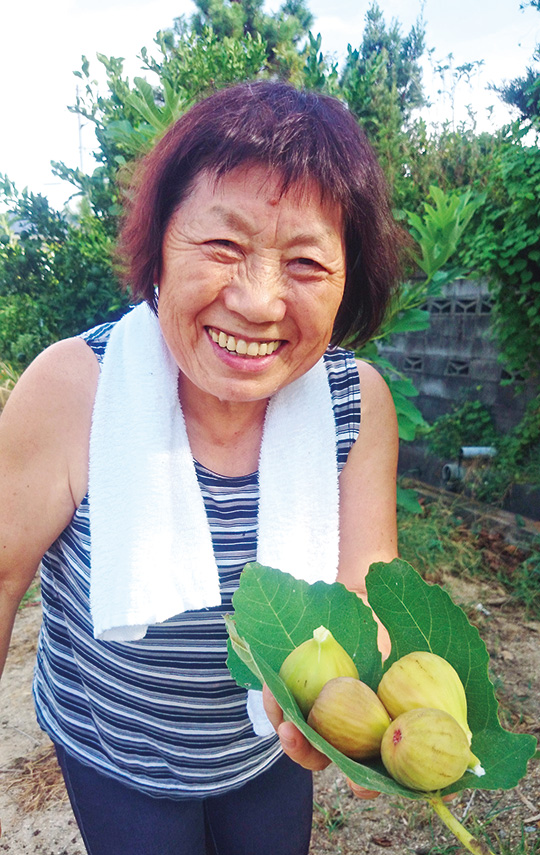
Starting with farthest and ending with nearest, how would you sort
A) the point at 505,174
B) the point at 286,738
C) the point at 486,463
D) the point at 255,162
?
1. the point at 486,463
2. the point at 505,174
3. the point at 255,162
4. the point at 286,738

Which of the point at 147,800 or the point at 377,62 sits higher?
the point at 377,62

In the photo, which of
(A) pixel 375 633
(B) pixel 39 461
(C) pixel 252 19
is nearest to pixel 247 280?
(B) pixel 39 461

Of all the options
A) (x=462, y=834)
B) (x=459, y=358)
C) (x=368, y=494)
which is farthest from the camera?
(x=459, y=358)

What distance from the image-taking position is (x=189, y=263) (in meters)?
1.20

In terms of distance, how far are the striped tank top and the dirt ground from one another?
1.14 metres

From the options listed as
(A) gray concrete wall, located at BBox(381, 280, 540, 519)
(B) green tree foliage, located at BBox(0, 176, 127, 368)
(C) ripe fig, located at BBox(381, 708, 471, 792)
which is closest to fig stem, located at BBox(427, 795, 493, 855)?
(C) ripe fig, located at BBox(381, 708, 471, 792)

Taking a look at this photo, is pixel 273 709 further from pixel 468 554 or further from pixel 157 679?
pixel 468 554

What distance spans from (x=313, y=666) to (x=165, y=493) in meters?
0.63

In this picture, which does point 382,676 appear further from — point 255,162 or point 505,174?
point 505,174

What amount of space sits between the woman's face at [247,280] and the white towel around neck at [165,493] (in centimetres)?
15

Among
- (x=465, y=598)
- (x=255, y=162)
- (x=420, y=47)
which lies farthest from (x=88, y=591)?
(x=420, y=47)

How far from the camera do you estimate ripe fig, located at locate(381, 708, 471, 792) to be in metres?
0.67

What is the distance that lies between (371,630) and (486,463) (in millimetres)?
4259

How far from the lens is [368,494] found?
150cm
